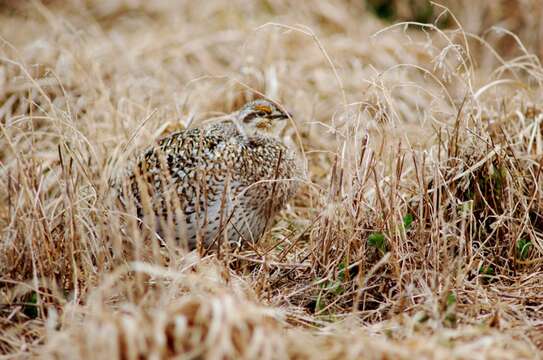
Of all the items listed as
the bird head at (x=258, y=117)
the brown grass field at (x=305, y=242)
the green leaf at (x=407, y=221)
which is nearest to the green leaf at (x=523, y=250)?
the brown grass field at (x=305, y=242)

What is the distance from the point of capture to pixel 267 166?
12.9 feet

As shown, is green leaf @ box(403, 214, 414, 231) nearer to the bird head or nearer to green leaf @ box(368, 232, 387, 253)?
green leaf @ box(368, 232, 387, 253)

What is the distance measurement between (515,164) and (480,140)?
232 mm

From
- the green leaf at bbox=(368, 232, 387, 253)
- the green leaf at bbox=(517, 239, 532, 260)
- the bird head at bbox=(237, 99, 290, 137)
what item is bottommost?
the green leaf at bbox=(517, 239, 532, 260)

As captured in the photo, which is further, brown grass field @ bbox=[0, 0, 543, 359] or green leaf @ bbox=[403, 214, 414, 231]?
green leaf @ bbox=[403, 214, 414, 231]

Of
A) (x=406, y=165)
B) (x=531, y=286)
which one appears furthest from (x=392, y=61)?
(x=531, y=286)

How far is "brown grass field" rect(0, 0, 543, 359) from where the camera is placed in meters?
2.40

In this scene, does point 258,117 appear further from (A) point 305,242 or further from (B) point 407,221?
(B) point 407,221

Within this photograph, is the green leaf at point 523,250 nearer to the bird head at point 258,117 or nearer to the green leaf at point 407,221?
the green leaf at point 407,221

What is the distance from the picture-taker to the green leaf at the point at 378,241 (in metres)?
3.29

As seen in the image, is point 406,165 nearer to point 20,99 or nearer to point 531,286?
point 531,286

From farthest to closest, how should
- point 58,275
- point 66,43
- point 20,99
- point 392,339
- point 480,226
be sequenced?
point 66,43 → point 20,99 → point 480,226 → point 58,275 → point 392,339

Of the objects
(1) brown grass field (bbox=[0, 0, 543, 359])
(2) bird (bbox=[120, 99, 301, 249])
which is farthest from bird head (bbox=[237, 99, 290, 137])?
(1) brown grass field (bbox=[0, 0, 543, 359])

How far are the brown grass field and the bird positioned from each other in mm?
135
